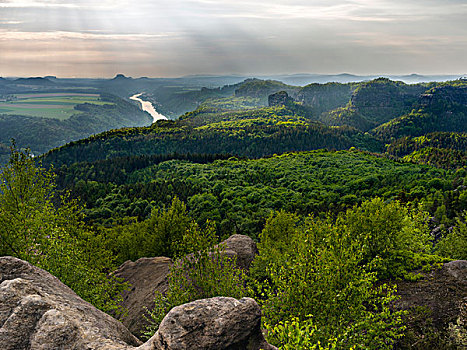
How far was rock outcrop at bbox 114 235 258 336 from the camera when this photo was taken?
3581cm

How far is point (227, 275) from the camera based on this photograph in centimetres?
2711

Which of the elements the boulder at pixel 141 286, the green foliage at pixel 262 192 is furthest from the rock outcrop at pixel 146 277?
the green foliage at pixel 262 192

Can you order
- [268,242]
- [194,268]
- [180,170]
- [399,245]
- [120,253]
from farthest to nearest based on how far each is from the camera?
[180,170], [120,253], [268,242], [399,245], [194,268]

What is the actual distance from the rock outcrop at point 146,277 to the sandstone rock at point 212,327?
1619 centimetres

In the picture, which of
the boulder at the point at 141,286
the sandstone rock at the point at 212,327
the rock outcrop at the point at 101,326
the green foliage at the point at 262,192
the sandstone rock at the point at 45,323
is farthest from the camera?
the green foliage at the point at 262,192

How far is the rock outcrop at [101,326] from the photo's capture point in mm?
15047

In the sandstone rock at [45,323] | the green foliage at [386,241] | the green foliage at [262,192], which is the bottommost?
the green foliage at [262,192]

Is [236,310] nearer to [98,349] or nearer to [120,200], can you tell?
[98,349]

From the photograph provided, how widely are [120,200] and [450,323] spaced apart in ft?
480

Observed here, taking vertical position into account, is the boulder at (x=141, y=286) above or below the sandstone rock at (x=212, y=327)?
below

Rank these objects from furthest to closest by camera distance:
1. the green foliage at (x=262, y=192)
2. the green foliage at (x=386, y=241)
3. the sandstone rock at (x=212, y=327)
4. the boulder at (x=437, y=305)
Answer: the green foliage at (x=262, y=192), the green foliage at (x=386, y=241), the boulder at (x=437, y=305), the sandstone rock at (x=212, y=327)

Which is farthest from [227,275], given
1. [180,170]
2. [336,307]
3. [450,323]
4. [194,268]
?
[180,170]

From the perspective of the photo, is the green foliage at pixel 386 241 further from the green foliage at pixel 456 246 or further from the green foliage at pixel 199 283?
the green foliage at pixel 456 246

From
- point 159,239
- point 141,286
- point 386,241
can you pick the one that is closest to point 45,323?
point 141,286
